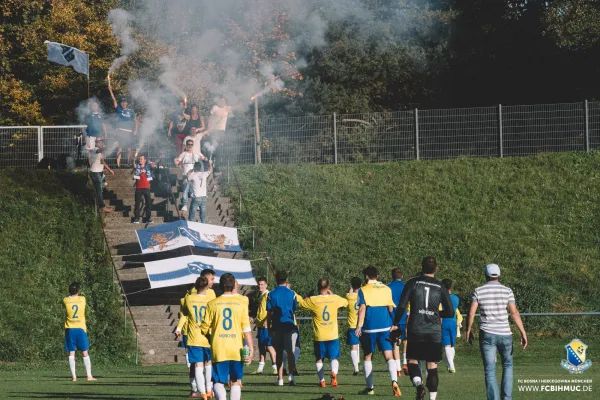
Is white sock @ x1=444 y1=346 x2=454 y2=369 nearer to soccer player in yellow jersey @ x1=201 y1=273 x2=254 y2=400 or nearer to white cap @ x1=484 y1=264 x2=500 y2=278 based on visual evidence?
white cap @ x1=484 y1=264 x2=500 y2=278

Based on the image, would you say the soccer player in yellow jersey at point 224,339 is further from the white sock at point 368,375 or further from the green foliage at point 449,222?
the green foliage at point 449,222

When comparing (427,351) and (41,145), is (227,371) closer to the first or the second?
(427,351)

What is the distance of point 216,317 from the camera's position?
527 inches

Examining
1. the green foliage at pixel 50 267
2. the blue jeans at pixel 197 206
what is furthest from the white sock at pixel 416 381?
the blue jeans at pixel 197 206

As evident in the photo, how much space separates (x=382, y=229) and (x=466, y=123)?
7.05m

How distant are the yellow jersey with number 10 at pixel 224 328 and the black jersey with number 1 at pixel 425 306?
235cm

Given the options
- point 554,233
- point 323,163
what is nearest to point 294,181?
point 323,163

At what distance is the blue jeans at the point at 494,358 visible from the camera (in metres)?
13.7

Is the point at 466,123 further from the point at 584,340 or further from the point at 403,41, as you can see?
the point at 584,340

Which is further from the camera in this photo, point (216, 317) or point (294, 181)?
point (294, 181)

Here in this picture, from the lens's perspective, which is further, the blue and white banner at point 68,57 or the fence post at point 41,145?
the fence post at point 41,145

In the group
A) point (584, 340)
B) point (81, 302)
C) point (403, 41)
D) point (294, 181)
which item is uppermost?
point (403, 41)

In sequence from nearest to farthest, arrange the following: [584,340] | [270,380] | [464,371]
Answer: [270,380]
[464,371]
[584,340]

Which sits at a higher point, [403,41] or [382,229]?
[403,41]
